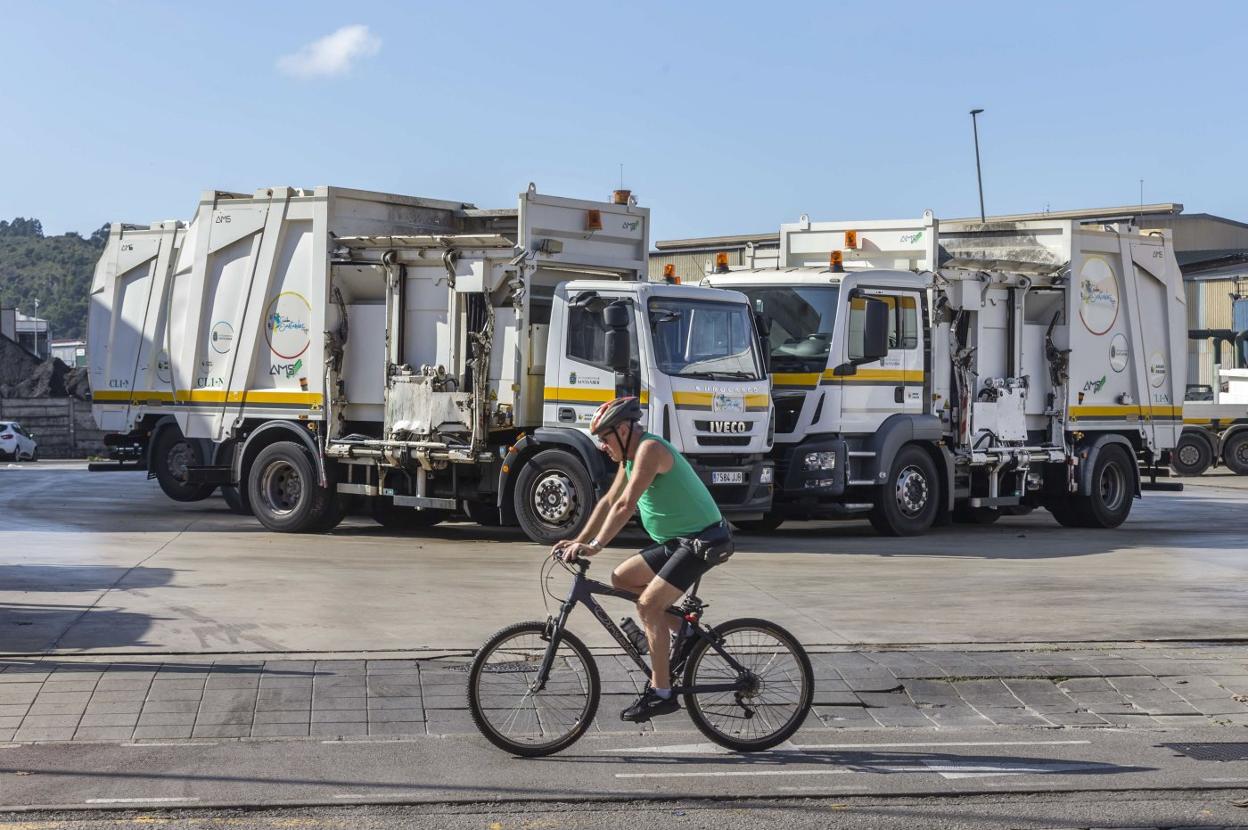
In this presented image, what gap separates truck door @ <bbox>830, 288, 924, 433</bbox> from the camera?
1773 centimetres

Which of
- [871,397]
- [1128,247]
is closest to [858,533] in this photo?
[871,397]

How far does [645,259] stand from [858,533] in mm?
4255

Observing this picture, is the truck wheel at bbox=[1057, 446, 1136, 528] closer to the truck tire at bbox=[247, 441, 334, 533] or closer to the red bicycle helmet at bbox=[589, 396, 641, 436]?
the truck tire at bbox=[247, 441, 334, 533]

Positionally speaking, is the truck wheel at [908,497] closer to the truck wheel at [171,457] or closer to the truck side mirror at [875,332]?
the truck side mirror at [875,332]

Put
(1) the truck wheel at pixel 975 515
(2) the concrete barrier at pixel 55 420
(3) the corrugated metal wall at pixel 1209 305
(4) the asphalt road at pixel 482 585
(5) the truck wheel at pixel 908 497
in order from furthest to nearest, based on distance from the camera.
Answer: (2) the concrete barrier at pixel 55 420 → (3) the corrugated metal wall at pixel 1209 305 → (1) the truck wheel at pixel 975 515 → (5) the truck wheel at pixel 908 497 → (4) the asphalt road at pixel 482 585

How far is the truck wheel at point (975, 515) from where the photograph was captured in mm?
20906

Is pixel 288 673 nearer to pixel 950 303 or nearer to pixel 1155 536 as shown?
pixel 950 303

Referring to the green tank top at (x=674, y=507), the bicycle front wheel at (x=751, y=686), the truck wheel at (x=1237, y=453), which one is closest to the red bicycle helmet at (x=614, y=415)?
the green tank top at (x=674, y=507)

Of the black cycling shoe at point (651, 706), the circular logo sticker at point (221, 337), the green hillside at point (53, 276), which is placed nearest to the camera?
the black cycling shoe at point (651, 706)

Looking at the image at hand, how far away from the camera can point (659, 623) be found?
7.59m

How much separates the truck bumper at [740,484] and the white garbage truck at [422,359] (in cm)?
2

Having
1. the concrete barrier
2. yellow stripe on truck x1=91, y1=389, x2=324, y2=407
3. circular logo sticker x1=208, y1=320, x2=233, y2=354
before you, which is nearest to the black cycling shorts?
yellow stripe on truck x1=91, y1=389, x2=324, y2=407

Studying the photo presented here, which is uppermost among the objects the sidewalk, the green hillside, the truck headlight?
the green hillside

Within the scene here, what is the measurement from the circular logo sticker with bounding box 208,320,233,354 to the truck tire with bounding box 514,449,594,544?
4.46 m
